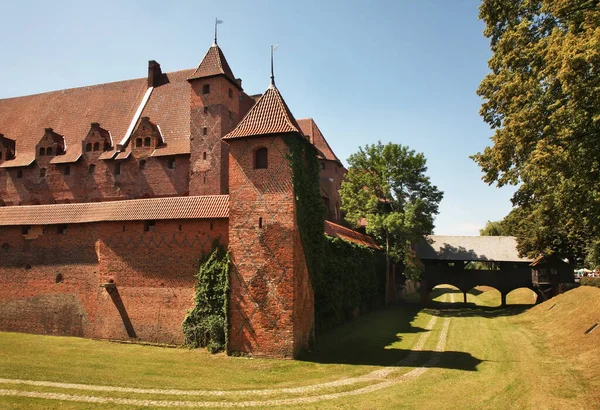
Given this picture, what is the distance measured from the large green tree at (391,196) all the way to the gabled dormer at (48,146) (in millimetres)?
21584

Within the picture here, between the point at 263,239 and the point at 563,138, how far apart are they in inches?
431

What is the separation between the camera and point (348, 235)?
31.1 meters

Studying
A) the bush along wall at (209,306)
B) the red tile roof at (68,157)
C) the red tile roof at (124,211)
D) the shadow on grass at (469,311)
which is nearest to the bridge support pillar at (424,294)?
the shadow on grass at (469,311)

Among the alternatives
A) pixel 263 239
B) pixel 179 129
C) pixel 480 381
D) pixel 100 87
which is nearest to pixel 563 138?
pixel 480 381

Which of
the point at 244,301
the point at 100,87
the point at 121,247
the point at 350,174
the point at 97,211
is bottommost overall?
the point at 244,301

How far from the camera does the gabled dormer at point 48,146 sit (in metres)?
31.5

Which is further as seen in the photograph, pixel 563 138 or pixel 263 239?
pixel 263 239

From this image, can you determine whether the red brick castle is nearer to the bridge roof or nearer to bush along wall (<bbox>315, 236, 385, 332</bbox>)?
bush along wall (<bbox>315, 236, 385, 332</bbox>)

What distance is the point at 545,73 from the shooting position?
40.4 feet

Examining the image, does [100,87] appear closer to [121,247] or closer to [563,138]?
[121,247]

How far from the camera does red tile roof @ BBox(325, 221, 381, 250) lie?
26.8 m

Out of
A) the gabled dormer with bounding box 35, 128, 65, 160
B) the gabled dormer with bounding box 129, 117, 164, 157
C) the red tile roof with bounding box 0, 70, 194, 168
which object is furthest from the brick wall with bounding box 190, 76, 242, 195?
the gabled dormer with bounding box 35, 128, 65, 160

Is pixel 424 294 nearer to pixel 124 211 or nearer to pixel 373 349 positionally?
pixel 373 349

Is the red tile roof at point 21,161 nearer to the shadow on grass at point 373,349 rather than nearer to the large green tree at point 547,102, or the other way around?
the shadow on grass at point 373,349
